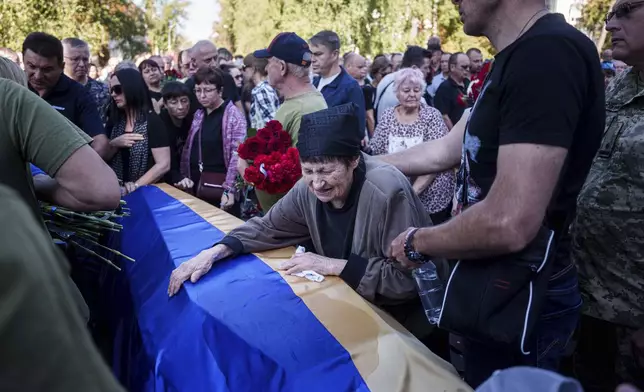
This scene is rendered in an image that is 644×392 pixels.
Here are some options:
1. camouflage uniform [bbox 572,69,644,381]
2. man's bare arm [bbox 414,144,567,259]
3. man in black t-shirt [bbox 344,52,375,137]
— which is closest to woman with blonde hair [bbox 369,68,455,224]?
camouflage uniform [bbox 572,69,644,381]

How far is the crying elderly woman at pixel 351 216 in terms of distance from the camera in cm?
240

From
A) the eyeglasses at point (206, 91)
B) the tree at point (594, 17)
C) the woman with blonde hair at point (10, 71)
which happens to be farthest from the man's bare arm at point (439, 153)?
the tree at point (594, 17)

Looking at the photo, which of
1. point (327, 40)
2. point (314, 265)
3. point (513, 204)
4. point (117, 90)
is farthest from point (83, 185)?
point (327, 40)

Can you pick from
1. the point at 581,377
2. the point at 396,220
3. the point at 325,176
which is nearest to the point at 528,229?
the point at 396,220

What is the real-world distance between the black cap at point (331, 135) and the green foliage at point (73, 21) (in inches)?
578

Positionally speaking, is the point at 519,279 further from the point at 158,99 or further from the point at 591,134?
the point at 158,99

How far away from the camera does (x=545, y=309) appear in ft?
5.76

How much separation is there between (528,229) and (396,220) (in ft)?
3.26

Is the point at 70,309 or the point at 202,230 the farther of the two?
the point at 202,230

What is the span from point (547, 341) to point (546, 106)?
0.75 m

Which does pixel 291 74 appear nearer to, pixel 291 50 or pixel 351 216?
pixel 291 50

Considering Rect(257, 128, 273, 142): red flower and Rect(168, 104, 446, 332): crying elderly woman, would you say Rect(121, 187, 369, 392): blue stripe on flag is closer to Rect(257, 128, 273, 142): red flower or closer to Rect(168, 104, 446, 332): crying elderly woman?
Rect(168, 104, 446, 332): crying elderly woman

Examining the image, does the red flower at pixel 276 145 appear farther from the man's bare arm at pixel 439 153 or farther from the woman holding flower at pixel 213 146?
the woman holding flower at pixel 213 146

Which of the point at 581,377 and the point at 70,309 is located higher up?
the point at 70,309
